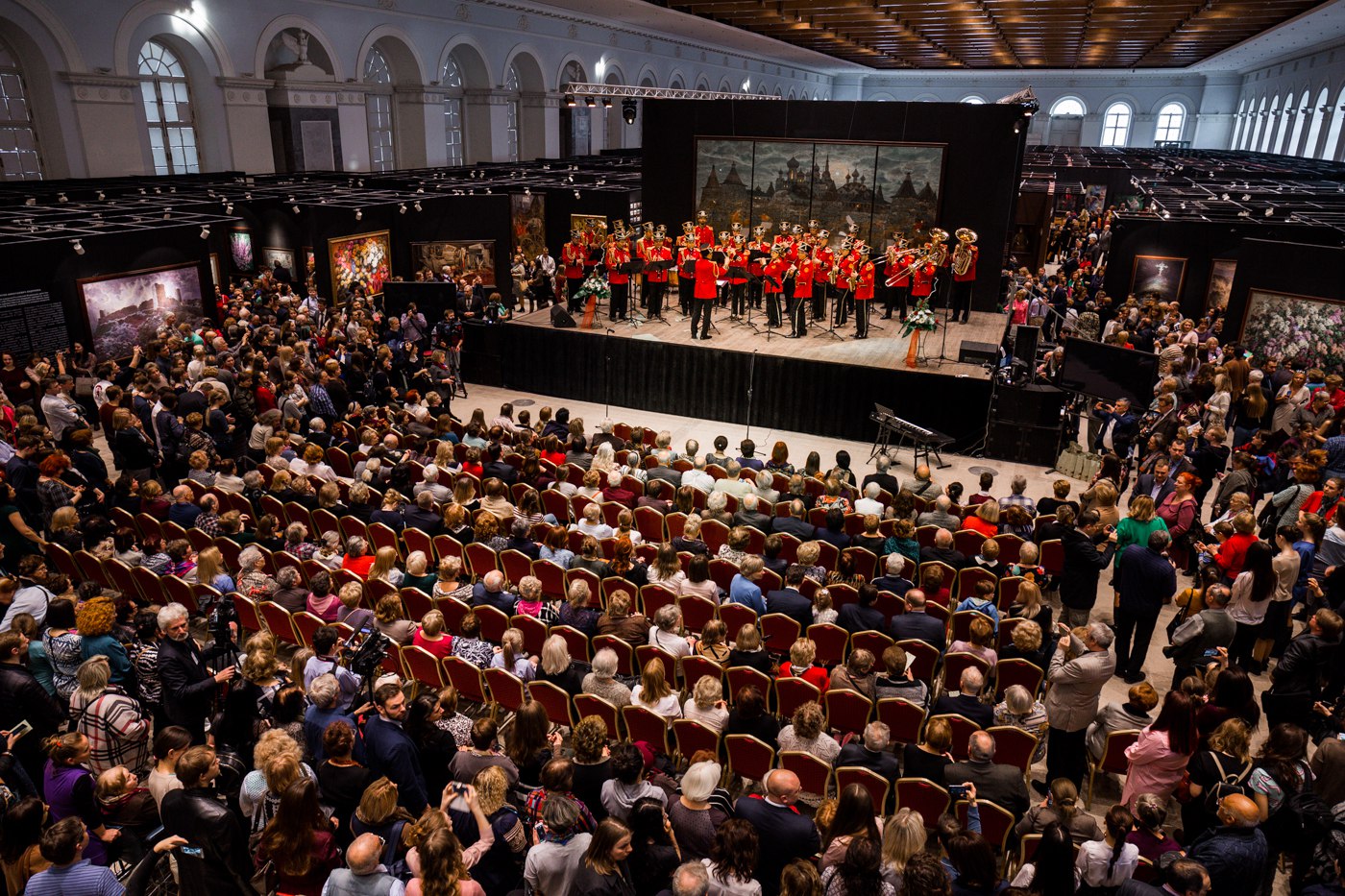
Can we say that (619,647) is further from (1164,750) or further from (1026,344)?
(1026,344)

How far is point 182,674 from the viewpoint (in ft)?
16.3

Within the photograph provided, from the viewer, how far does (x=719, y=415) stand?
14.6 metres

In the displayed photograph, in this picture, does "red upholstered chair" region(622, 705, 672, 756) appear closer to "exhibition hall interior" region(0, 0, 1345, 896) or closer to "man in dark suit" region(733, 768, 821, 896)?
"exhibition hall interior" region(0, 0, 1345, 896)

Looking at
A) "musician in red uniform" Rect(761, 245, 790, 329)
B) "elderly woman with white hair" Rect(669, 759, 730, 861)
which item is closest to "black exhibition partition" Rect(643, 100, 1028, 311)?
"musician in red uniform" Rect(761, 245, 790, 329)

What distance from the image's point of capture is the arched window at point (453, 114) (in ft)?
101

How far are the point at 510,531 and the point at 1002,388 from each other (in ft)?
27.6

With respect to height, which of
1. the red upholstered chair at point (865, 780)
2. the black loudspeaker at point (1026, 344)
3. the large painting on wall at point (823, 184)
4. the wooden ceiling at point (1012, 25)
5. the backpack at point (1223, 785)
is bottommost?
the red upholstered chair at point (865, 780)

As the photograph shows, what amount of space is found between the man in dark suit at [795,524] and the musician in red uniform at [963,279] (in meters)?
10.2

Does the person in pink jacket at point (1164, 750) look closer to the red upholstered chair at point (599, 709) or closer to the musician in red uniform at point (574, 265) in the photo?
the red upholstered chair at point (599, 709)

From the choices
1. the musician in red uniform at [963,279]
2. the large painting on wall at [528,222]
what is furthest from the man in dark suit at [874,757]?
the large painting on wall at [528,222]

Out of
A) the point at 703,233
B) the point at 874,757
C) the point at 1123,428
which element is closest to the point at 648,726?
the point at 874,757

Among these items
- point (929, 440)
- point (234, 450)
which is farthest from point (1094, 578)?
point (234, 450)

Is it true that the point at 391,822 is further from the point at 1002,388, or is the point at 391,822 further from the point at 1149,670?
the point at 1002,388

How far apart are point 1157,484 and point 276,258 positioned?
57.4 feet
